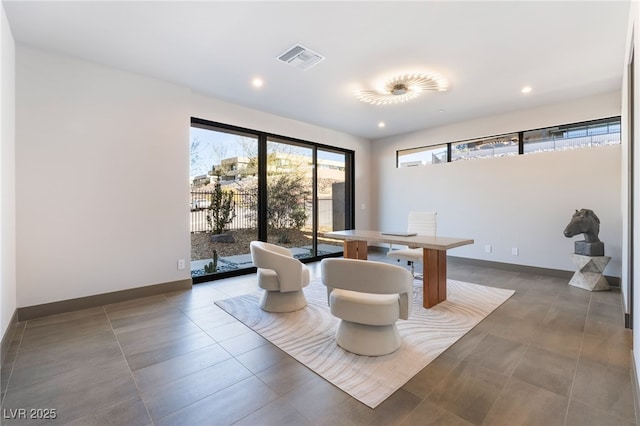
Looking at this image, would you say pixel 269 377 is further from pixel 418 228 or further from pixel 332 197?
pixel 332 197

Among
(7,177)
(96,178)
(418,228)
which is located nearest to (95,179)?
(96,178)

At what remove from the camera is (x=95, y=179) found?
127 inches

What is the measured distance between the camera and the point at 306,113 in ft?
16.3

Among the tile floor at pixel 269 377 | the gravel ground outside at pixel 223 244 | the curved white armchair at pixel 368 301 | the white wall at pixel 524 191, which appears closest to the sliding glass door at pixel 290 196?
the gravel ground outside at pixel 223 244

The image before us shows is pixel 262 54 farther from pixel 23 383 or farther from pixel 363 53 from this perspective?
pixel 23 383

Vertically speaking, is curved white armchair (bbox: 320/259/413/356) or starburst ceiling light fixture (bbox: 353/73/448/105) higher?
starburst ceiling light fixture (bbox: 353/73/448/105)

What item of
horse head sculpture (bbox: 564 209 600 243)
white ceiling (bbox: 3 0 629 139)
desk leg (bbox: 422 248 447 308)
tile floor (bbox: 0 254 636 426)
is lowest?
tile floor (bbox: 0 254 636 426)

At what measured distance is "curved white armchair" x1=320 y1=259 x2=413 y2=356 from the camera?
1.92m

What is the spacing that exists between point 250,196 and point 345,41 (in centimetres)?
288

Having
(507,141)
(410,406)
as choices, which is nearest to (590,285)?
(507,141)

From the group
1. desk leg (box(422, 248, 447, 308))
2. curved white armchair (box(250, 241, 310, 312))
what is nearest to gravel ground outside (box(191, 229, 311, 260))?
curved white armchair (box(250, 241, 310, 312))

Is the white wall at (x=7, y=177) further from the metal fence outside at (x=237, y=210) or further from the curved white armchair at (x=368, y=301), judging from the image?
the curved white armchair at (x=368, y=301)

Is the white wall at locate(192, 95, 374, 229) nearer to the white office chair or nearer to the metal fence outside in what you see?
the metal fence outside

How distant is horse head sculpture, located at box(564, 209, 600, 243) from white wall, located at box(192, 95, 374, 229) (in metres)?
3.86
